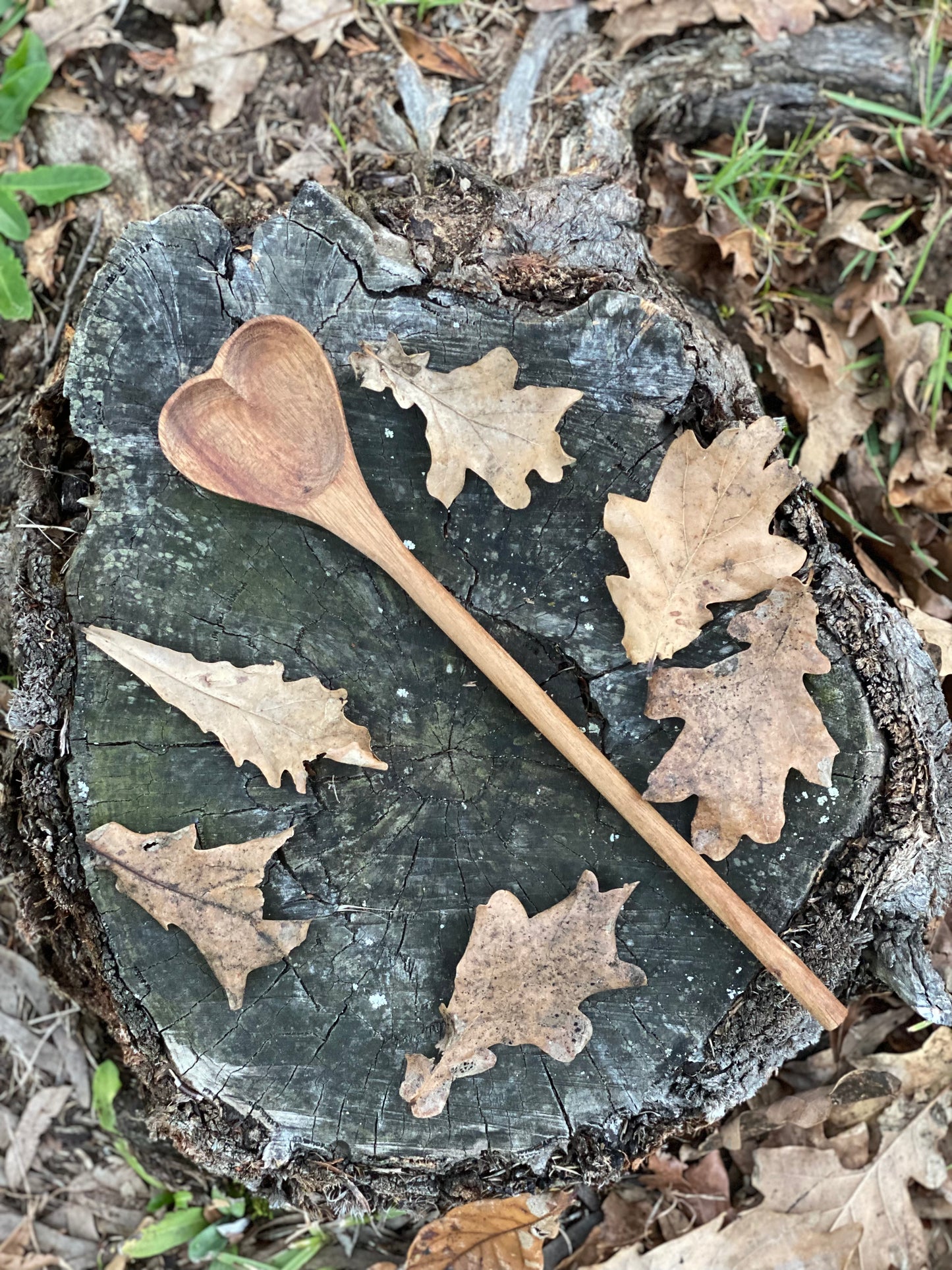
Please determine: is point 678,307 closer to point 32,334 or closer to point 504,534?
point 504,534

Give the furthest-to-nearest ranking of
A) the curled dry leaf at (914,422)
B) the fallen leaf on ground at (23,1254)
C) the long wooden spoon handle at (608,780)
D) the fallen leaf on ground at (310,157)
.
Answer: the fallen leaf on ground at (310,157), the curled dry leaf at (914,422), the fallen leaf on ground at (23,1254), the long wooden spoon handle at (608,780)

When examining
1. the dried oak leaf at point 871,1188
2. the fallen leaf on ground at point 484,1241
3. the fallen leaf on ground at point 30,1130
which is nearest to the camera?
the fallen leaf on ground at point 484,1241

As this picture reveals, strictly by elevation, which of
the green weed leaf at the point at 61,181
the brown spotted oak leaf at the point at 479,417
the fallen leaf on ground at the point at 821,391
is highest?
the green weed leaf at the point at 61,181

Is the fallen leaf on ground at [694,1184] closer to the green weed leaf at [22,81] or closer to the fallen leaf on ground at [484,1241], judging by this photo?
the fallen leaf on ground at [484,1241]

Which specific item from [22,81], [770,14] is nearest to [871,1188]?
[770,14]

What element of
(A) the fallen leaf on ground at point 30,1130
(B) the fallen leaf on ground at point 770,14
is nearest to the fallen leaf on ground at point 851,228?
(B) the fallen leaf on ground at point 770,14

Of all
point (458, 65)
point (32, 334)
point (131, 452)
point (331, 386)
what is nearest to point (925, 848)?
point (331, 386)

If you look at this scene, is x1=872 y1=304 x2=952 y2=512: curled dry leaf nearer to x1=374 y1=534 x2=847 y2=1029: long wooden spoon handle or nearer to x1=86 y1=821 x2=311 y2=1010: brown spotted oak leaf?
x1=374 y1=534 x2=847 y2=1029: long wooden spoon handle
